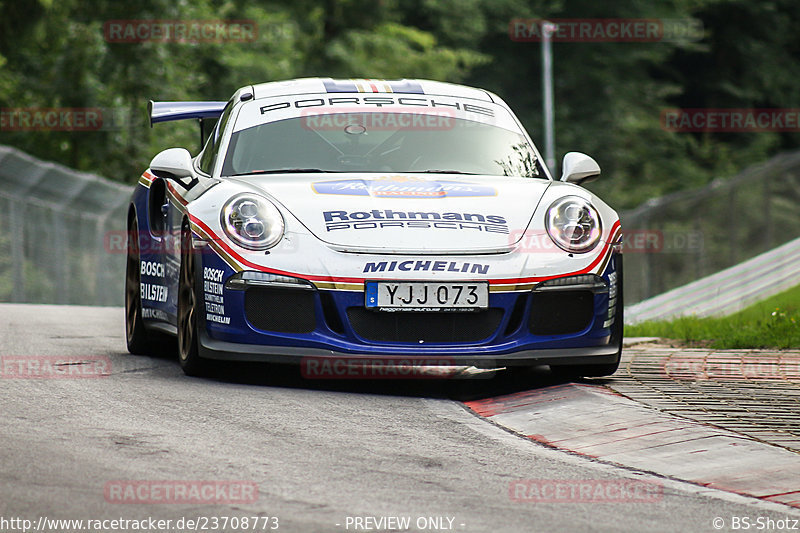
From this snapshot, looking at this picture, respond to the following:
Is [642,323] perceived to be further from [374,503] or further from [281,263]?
[374,503]

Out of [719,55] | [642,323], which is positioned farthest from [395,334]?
[719,55]

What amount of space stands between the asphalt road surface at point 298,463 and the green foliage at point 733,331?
2.60 metres

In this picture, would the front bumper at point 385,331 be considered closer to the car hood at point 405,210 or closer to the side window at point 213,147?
the car hood at point 405,210

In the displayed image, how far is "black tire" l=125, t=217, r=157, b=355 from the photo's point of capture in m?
9.12

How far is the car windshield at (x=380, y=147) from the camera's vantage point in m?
8.23

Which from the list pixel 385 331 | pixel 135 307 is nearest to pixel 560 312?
pixel 385 331

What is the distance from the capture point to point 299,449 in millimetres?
5727

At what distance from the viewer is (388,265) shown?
711 cm

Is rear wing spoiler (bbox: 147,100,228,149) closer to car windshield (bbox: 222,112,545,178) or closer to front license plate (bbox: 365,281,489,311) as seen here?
car windshield (bbox: 222,112,545,178)

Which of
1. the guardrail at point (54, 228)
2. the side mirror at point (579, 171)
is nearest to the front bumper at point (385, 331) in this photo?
the side mirror at point (579, 171)

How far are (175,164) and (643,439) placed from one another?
3.28 m

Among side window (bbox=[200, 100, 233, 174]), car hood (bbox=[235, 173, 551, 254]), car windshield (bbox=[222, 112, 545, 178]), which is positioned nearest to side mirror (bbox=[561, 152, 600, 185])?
car windshield (bbox=[222, 112, 545, 178])

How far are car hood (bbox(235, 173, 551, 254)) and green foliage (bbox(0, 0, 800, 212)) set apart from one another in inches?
899

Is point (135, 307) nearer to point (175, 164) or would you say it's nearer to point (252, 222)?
point (175, 164)
